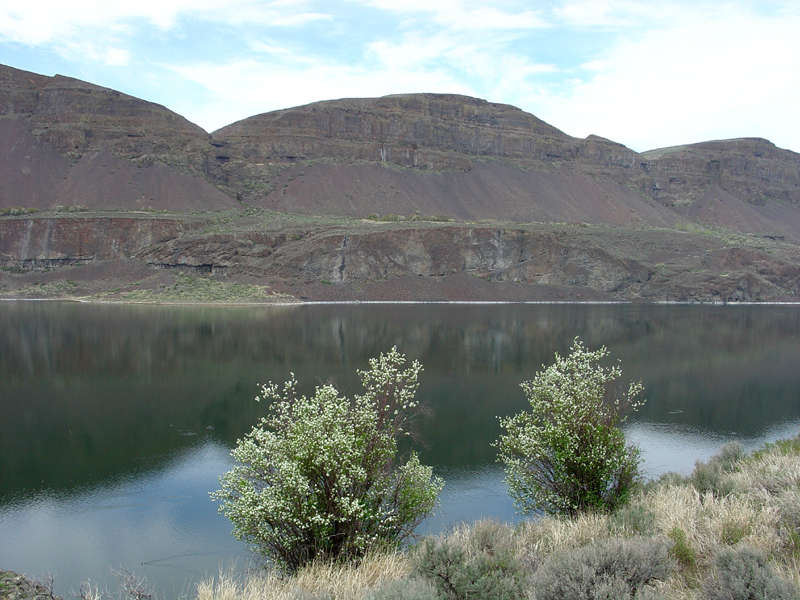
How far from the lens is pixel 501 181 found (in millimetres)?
126938

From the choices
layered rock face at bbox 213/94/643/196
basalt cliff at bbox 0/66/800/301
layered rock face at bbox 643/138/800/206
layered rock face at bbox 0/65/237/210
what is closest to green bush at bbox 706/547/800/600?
basalt cliff at bbox 0/66/800/301

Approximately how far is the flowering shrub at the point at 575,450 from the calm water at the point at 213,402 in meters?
2.45

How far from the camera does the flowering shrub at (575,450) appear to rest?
12078 millimetres

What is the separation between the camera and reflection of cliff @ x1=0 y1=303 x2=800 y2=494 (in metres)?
20.7

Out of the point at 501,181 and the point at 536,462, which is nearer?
the point at 536,462

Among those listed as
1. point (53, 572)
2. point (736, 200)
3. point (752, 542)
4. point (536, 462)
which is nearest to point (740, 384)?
point (536, 462)

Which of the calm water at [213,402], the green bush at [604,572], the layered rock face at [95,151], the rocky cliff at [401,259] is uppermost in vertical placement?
the layered rock face at [95,151]

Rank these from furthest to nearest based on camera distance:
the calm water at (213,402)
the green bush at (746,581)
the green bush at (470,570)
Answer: the calm water at (213,402), the green bush at (470,570), the green bush at (746,581)

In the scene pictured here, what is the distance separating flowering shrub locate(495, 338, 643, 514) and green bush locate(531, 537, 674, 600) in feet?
16.1

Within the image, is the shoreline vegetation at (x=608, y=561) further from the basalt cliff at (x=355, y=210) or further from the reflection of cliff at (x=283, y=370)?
the basalt cliff at (x=355, y=210)

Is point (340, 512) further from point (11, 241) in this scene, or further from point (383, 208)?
point (383, 208)

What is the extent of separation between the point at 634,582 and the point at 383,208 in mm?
106141

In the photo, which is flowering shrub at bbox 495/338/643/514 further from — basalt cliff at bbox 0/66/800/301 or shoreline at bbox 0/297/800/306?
basalt cliff at bbox 0/66/800/301

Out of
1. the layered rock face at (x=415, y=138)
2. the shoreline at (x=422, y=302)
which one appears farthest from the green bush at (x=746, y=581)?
the layered rock face at (x=415, y=138)
